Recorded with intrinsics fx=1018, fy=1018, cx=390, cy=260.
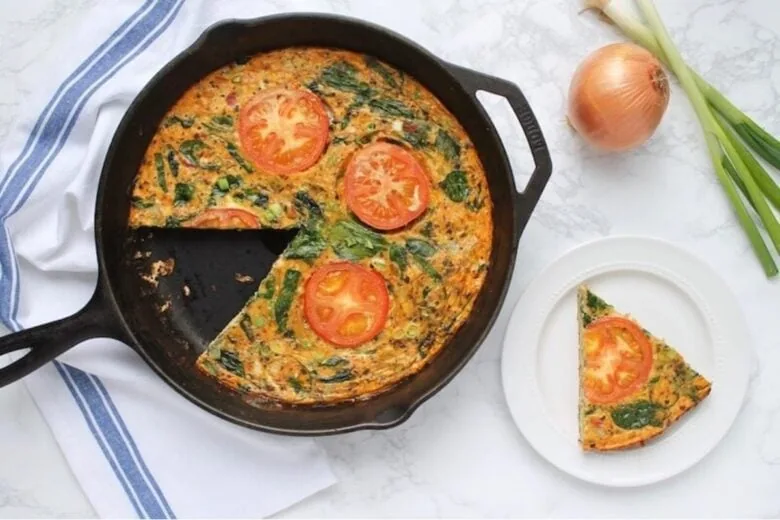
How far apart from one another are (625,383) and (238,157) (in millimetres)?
1619

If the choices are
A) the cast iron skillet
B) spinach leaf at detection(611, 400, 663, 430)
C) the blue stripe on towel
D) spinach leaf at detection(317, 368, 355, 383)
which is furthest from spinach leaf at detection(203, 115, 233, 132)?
spinach leaf at detection(611, 400, 663, 430)

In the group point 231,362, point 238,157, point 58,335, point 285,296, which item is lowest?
point 58,335

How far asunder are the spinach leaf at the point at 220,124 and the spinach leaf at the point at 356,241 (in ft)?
1.66

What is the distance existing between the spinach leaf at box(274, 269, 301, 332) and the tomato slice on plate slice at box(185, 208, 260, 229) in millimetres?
224

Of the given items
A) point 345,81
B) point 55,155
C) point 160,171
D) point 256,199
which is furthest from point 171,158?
point 345,81

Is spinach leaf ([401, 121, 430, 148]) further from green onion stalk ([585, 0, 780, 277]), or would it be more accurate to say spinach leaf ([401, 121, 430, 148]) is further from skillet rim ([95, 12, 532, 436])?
green onion stalk ([585, 0, 780, 277])

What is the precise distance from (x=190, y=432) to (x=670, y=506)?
1.84 metres

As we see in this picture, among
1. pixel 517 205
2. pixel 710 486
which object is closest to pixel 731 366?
pixel 710 486

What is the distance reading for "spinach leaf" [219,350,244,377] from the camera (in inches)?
140

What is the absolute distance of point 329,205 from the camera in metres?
3.53

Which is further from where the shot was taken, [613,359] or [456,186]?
[613,359]

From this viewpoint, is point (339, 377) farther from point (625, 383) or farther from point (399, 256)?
point (625, 383)

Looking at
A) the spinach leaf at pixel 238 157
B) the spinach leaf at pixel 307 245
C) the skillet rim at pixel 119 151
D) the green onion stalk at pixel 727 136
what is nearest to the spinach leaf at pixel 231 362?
the skillet rim at pixel 119 151

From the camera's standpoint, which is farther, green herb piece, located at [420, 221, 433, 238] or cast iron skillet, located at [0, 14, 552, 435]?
green herb piece, located at [420, 221, 433, 238]
